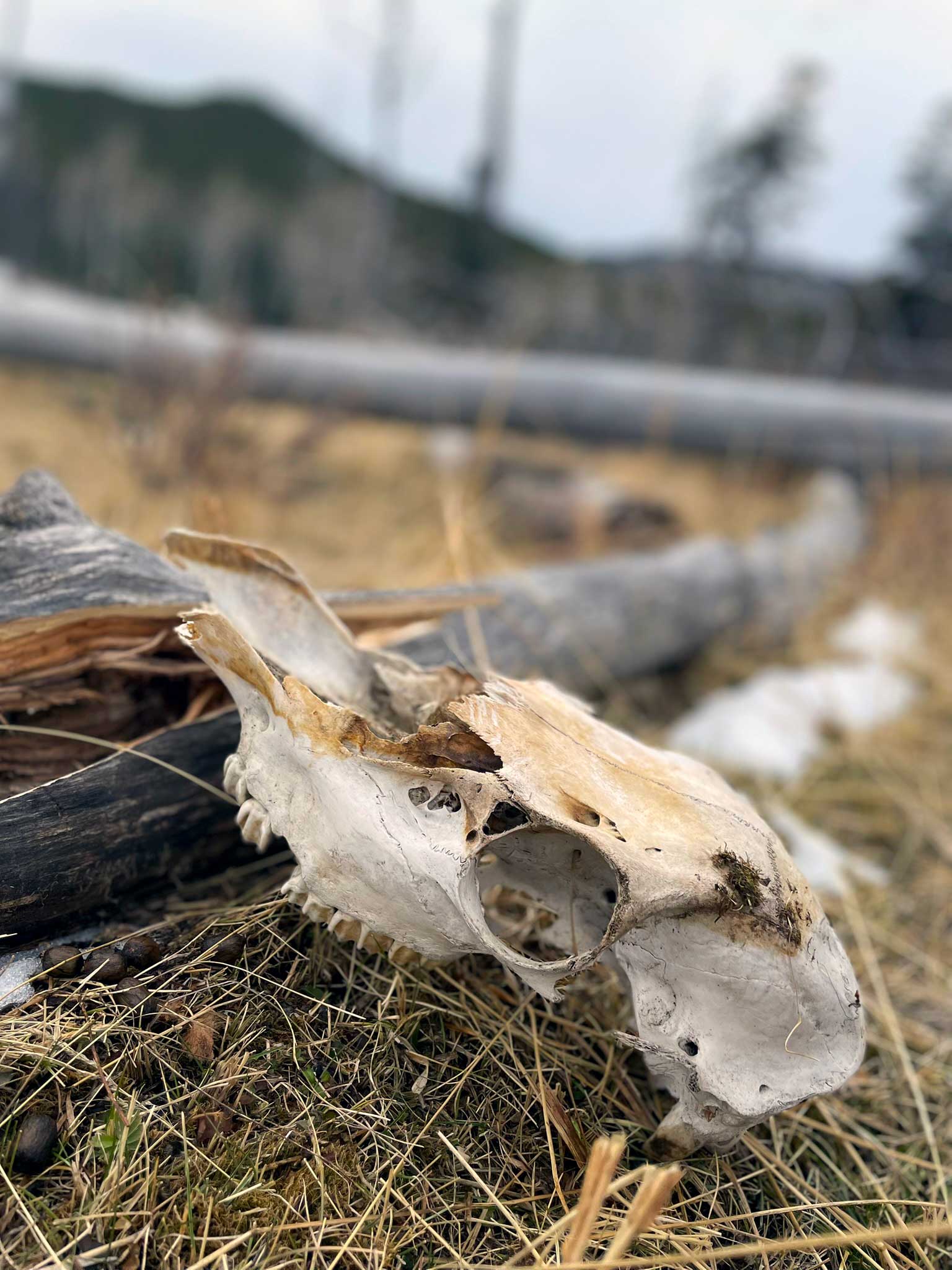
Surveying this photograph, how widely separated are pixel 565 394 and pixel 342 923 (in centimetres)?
621

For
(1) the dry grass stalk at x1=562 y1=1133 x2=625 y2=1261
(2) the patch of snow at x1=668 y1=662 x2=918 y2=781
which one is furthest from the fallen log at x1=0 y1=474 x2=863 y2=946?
(2) the patch of snow at x1=668 y1=662 x2=918 y2=781

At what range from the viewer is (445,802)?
3.97 feet

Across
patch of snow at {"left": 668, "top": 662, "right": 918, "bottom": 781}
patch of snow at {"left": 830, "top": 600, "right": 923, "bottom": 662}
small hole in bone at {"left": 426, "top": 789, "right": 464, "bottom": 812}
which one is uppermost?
small hole in bone at {"left": 426, "top": 789, "right": 464, "bottom": 812}

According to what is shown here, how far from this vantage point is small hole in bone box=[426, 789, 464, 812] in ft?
3.91

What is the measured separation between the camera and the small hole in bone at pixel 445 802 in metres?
1.19

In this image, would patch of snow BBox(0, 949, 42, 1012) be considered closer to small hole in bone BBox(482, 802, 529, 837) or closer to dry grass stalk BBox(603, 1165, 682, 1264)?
small hole in bone BBox(482, 802, 529, 837)

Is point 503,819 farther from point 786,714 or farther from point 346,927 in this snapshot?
point 786,714

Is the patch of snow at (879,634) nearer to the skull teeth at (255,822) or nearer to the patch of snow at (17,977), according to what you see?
the skull teeth at (255,822)

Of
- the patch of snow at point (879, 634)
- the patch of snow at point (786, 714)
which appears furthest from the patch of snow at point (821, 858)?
the patch of snow at point (879, 634)

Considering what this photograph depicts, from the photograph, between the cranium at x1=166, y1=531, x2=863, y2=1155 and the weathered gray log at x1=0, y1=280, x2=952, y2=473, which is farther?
the weathered gray log at x1=0, y1=280, x2=952, y2=473

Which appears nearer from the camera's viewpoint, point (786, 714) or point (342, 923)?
point (342, 923)

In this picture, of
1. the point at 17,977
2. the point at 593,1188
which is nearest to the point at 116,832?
the point at 17,977

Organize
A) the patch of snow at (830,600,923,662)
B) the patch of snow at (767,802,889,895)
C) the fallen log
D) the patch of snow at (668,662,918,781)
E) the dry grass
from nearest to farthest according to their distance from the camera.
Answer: the dry grass
the fallen log
the patch of snow at (767,802,889,895)
the patch of snow at (668,662,918,781)
the patch of snow at (830,600,923,662)

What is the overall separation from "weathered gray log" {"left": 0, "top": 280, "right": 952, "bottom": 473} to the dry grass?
17.3 feet
